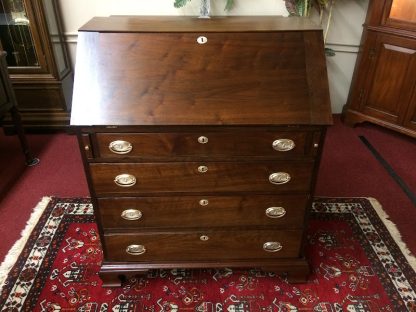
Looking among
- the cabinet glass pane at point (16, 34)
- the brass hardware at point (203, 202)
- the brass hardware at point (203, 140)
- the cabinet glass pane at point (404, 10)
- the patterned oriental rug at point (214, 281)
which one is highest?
the cabinet glass pane at point (404, 10)

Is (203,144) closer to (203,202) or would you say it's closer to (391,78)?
(203,202)

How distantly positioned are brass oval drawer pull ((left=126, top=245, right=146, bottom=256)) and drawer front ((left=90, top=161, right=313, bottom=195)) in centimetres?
31

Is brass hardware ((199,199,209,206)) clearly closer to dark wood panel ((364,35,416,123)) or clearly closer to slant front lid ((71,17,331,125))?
slant front lid ((71,17,331,125))

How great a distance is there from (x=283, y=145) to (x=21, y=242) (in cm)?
155

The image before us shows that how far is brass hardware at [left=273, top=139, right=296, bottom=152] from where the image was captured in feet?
4.36

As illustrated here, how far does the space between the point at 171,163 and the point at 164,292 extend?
2.33 feet

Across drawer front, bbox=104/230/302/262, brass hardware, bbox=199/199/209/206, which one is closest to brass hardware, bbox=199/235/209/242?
drawer front, bbox=104/230/302/262

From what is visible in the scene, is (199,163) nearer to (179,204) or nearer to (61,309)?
(179,204)

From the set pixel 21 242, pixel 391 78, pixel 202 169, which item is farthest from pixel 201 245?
pixel 391 78

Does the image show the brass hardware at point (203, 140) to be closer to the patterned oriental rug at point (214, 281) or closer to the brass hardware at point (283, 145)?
the brass hardware at point (283, 145)

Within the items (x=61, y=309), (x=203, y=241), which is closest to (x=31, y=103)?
(x=61, y=309)

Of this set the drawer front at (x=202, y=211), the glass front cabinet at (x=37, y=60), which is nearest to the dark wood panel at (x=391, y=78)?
the drawer front at (x=202, y=211)

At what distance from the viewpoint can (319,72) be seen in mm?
1351

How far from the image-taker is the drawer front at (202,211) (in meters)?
1.48
